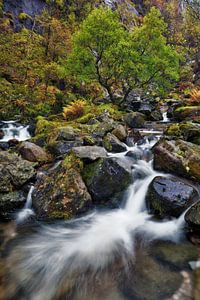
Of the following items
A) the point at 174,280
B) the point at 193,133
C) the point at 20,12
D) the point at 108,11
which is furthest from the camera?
the point at 20,12

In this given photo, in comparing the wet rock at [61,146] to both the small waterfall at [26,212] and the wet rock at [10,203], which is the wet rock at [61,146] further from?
the wet rock at [10,203]

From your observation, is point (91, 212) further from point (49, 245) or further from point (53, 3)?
point (53, 3)

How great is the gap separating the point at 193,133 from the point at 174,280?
520 centimetres

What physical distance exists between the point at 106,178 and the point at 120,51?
311 inches

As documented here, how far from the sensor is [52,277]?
139 inches

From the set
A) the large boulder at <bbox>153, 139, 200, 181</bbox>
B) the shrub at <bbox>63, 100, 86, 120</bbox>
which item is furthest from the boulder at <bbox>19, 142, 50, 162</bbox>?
the shrub at <bbox>63, 100, 86, 120</bbox>

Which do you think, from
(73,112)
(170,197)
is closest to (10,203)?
(170,197)

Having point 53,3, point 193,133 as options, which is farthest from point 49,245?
point 53,3

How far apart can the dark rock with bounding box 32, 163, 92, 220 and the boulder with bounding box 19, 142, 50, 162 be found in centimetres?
144

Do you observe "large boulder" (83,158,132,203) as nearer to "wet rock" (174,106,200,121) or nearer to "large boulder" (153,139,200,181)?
"large boulder" (153,139,200,181)

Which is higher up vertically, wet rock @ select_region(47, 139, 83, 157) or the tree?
the tree

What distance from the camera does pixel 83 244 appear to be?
432 centimetres

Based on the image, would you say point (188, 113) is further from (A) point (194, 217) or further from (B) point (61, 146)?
(A) point (194, 217)

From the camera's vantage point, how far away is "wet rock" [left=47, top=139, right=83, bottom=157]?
6996 millimetres
